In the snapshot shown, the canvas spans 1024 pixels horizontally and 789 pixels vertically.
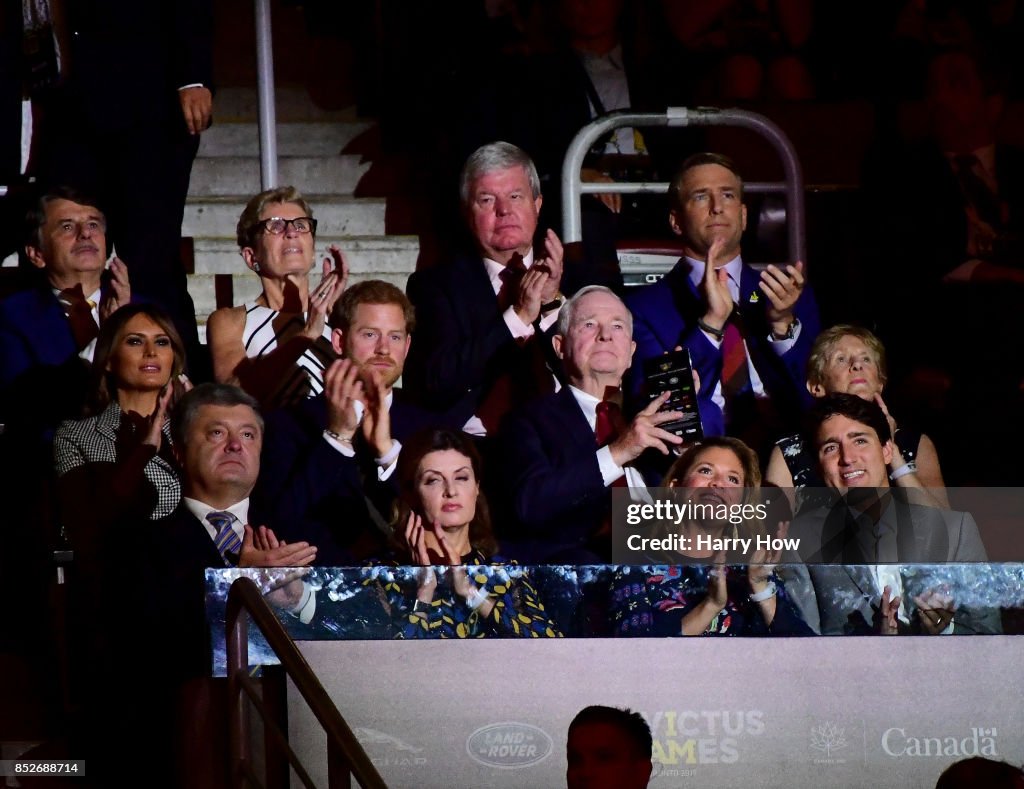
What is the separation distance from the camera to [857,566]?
4.44 m

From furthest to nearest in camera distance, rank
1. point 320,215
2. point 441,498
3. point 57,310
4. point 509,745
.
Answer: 1. point 320,215
2. point 57,310
3. point 441,498
4. point 509,745

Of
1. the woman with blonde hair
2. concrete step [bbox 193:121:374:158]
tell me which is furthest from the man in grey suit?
concrete step [bbox 193:121:374:158]

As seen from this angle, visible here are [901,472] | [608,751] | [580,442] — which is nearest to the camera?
[608,751]

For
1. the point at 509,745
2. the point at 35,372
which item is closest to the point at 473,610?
the point at 509,745

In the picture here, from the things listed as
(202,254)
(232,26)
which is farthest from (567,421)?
(232,26)

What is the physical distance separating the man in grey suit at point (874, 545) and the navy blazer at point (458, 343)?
3.11 ft

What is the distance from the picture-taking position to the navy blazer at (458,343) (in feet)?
18.0

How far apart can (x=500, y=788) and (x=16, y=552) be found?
1.93 meters

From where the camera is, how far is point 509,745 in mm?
4238

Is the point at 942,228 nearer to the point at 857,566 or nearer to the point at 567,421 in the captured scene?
the point at 567,421

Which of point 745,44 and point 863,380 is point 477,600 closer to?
point 863,380

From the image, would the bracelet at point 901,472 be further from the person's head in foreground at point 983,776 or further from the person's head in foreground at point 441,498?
the person's head in foreground at point 983,776

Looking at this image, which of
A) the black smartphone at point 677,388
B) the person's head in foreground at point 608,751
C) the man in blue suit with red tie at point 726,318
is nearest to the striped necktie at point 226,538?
the person's head in foreground at point 608,751

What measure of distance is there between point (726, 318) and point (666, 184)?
0.94 meters
